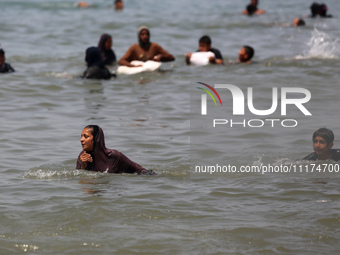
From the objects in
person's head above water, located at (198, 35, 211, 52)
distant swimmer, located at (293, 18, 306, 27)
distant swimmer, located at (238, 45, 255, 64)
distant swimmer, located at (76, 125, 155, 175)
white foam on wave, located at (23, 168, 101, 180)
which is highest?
distant swimmer, located at (293, 18, 306, 27)

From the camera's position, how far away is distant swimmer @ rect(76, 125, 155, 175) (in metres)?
8.49

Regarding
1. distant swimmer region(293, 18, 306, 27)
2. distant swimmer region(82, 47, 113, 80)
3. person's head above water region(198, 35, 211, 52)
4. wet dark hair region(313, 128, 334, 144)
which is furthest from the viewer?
distant swimmer region(293, 18, 306, 27)

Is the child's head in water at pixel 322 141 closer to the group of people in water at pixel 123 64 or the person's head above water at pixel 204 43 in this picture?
the group of people in water at pixel 123 64

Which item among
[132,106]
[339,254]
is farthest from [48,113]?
[339,254]

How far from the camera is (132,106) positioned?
13.4m

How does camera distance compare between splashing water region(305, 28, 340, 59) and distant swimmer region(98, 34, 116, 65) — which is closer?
distant swimmer region(98, 34, 116, 65)

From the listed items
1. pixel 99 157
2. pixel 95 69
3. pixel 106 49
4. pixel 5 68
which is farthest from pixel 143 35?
pixel 99 157

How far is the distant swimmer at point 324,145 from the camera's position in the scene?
9531 millimetres

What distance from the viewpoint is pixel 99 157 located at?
28.5 feet

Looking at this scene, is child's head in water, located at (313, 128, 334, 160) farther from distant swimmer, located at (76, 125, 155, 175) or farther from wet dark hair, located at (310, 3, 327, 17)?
wet dark hair, located at (310, 3, 327, 17)

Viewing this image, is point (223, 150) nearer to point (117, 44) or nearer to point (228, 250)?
point (228, 250)

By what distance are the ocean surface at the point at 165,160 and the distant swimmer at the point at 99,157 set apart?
0.39 ft

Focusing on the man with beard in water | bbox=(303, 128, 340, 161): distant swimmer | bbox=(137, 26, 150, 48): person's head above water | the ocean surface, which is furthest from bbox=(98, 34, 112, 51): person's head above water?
bbox=(303, 128, 340, 161): distant swimmer

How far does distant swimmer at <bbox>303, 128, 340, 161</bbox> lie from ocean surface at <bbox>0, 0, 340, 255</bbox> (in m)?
0.12
